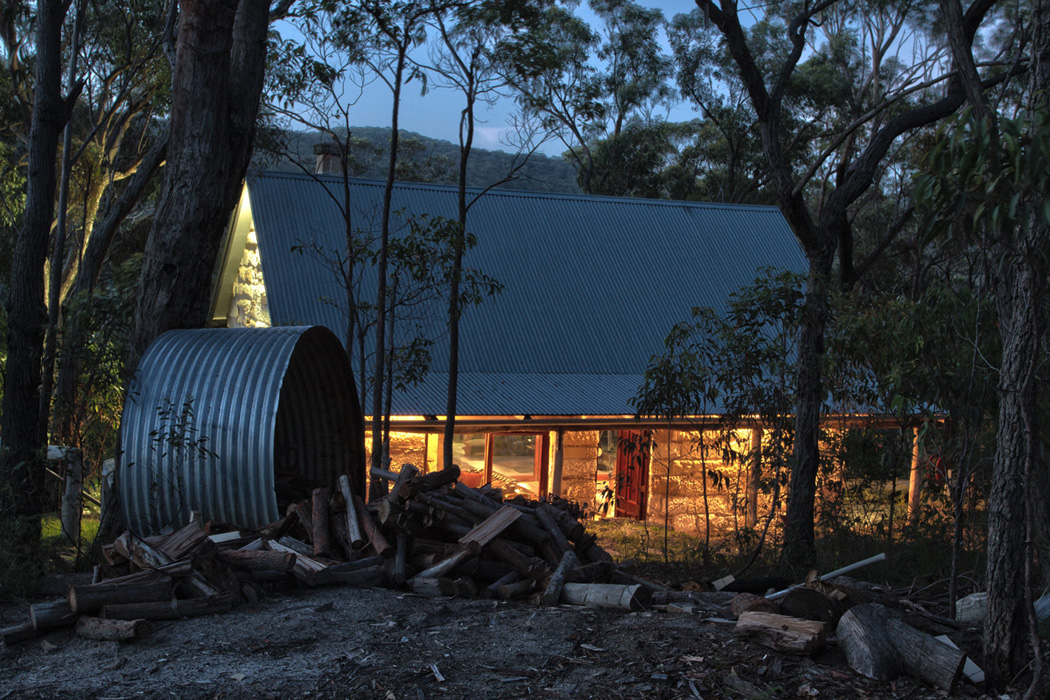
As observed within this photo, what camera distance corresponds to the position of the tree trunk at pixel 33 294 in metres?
8.62

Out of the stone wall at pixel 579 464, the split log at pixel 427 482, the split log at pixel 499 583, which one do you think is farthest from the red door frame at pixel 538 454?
the split log at pixel 499 583

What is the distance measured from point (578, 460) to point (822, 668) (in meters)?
12.0

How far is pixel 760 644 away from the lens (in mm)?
5094

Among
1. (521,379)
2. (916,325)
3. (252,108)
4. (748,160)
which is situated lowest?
(521,379)

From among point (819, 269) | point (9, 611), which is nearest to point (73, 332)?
point (9, 611)

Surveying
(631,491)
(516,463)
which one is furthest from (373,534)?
(631,491)

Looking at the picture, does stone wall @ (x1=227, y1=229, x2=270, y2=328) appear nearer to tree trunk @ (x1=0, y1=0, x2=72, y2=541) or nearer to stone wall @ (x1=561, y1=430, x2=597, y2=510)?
stone wall @ (x1=561, y1=430, x2=597, y2=510)

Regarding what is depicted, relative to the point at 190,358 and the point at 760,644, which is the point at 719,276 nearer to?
the point at 190,358

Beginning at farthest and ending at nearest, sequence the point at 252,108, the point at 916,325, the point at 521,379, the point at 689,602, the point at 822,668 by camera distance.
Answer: the point at 521,379 < the point at 252,108 < the point at 916,325 < the point at 689,602 < the point at 822,668

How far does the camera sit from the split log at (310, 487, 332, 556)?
21.7ft

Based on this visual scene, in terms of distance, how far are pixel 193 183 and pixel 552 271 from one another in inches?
373

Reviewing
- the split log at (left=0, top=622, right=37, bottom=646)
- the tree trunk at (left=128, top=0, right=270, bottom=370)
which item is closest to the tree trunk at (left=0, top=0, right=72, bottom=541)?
the tree trunk at (left=128, top=0, right=270, bottom=370)

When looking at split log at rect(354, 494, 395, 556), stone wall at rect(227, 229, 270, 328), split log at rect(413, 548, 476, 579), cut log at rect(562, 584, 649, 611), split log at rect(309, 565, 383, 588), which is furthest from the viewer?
stone wall at rect(227, 229, 270, 328)

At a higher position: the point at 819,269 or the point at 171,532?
the point at 819,269
